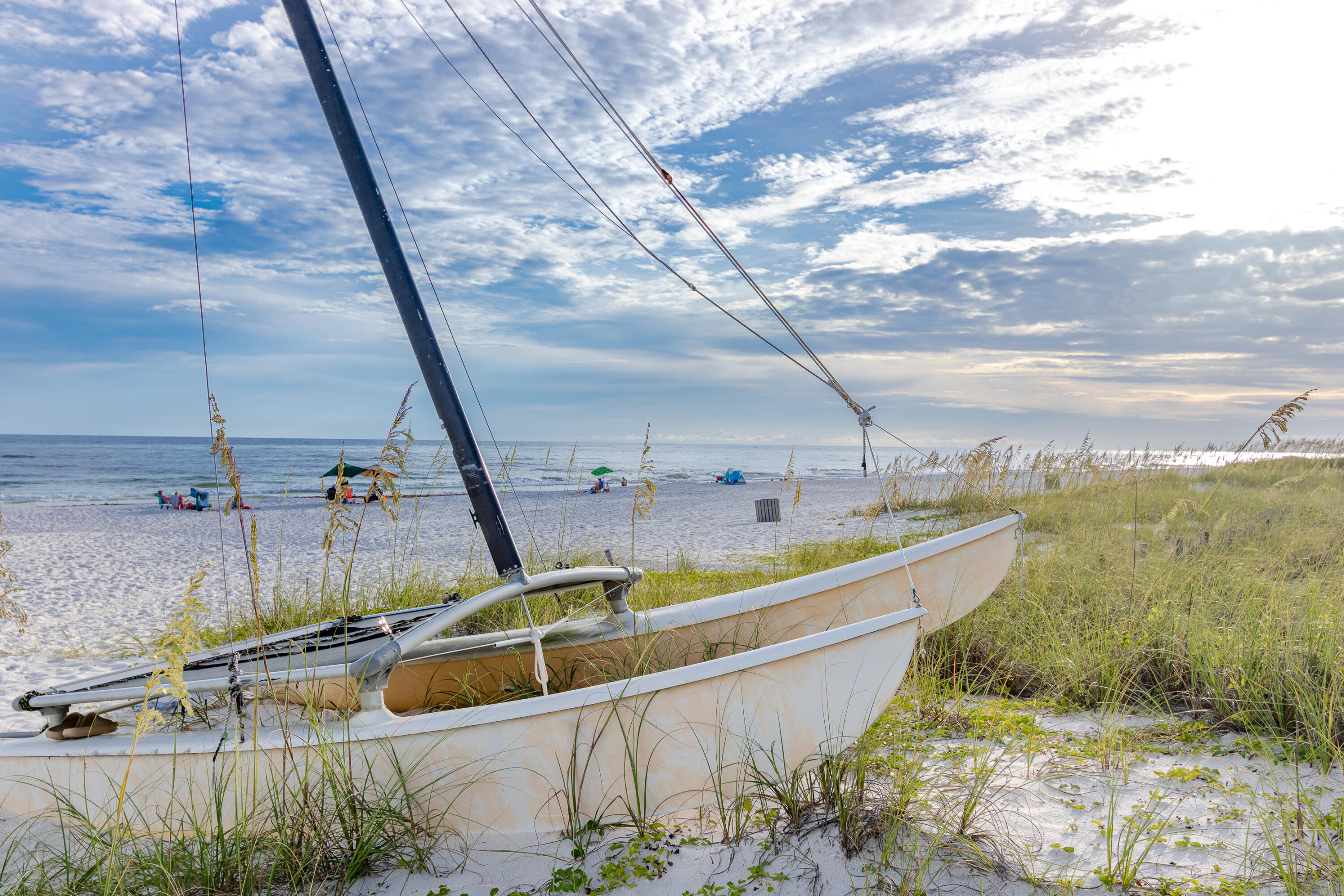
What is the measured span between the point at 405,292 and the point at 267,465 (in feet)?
127

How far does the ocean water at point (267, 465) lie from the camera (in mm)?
22688

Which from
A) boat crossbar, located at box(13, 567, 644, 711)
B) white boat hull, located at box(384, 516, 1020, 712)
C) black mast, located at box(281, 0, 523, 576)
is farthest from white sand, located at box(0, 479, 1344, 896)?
black mast, located at box(281, 0, 523, 576)

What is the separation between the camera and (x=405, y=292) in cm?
403

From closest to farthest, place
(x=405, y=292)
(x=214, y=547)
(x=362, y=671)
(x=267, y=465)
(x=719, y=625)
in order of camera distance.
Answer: (x=362, y=671)
(x=719, y=625)
(x=405, y=292)
(x=214, y=547)
(x=267, y=465)

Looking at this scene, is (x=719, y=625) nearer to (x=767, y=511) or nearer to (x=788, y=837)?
(x=788, y=837)

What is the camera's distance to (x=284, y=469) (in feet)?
114

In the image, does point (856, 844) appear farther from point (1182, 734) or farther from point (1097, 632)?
point (1097, 632)

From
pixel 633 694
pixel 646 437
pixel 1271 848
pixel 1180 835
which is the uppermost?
pixel 646 437

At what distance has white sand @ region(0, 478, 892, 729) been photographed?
18.5 ft

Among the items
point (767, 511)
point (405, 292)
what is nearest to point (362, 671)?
point (405, 292)

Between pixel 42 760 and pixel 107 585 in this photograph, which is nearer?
pixel 42 760

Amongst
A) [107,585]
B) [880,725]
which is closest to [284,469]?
[107,585]

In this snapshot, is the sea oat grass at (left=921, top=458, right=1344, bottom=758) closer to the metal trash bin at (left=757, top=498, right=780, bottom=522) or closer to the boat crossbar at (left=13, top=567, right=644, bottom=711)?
the boat crossbar at (left=13, top=567, right=644, bottom=711)

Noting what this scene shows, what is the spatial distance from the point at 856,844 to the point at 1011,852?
0.51 metres
